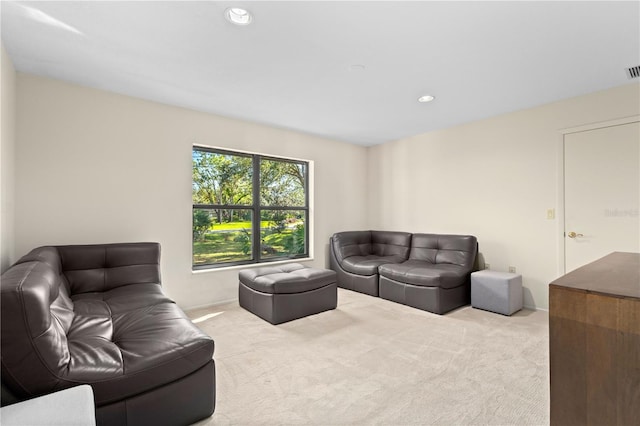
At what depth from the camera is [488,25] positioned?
208 cm

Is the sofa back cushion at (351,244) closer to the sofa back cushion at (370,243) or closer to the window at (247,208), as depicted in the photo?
the sofa back cushion at (370,243)

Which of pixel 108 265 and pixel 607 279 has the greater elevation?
pixel 607 279

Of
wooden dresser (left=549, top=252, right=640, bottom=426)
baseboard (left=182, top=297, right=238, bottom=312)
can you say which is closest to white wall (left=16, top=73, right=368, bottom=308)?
baseboard (left=182, top=297, right=238, bottom=312)

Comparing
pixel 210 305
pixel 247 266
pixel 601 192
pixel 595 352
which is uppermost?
pixel 601 192

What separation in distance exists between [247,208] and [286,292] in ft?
5.05

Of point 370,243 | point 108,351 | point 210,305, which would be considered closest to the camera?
point 108,351

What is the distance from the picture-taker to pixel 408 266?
13.4 ft

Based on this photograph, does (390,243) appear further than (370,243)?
No

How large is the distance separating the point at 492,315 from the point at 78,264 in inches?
163

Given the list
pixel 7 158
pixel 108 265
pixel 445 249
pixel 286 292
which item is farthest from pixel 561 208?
pixel 7 158

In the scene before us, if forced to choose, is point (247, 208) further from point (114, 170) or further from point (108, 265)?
point (108, 265)

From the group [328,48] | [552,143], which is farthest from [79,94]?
[552,143]

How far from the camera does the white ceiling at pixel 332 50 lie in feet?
6.38

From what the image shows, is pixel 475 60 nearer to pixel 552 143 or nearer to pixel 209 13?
pixel 552 143
